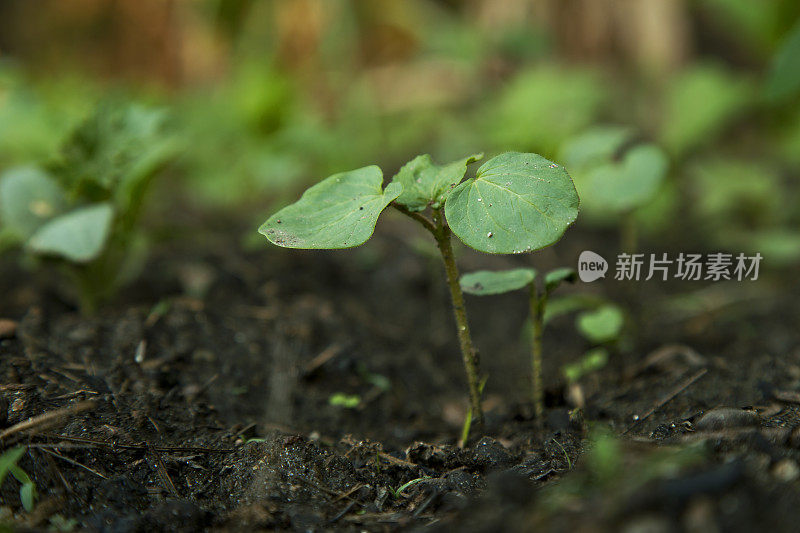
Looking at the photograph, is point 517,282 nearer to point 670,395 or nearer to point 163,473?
point 670,395

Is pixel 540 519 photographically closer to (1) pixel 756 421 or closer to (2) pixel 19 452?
(1) pixel 756 421

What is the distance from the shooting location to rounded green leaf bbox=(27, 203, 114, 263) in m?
1.38

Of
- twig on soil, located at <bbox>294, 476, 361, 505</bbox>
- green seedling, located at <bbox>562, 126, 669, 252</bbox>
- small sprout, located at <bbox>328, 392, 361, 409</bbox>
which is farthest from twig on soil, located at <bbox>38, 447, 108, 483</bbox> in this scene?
green seedling, located at <bbox>562, 126, 669, 252</bbox>

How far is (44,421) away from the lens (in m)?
1.07

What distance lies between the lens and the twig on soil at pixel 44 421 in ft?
3.43

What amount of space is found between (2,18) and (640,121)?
14.9 ft

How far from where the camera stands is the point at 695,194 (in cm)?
287

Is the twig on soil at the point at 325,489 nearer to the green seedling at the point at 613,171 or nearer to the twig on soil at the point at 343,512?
the twig on soil at the point at 343,512

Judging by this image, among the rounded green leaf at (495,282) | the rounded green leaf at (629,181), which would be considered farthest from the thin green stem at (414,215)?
the rounded green leaf at (629,181)

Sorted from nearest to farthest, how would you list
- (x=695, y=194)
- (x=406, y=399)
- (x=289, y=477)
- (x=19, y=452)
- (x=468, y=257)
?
(x=19, y=452)
(x=289, y=477)
(x=406, y=399)
(x=468, y=257)
(x=695, y=194)

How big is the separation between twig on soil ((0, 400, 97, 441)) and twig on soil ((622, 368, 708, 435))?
3.33 ft

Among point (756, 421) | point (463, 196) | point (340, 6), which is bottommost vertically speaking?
point (756, 421)

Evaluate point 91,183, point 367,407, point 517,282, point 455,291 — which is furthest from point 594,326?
point 91,183

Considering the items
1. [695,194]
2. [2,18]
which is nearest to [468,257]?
[695,194]
